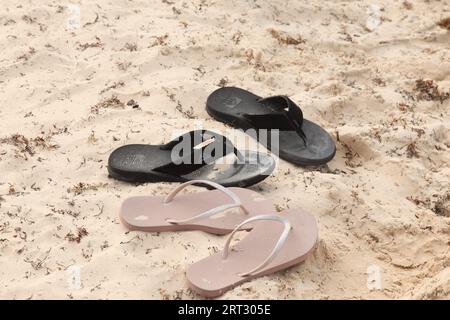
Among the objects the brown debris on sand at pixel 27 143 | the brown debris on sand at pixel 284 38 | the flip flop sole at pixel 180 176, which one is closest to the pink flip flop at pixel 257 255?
the flip flop sole at pixel 180 176

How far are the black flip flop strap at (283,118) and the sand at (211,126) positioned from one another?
0.19 meters

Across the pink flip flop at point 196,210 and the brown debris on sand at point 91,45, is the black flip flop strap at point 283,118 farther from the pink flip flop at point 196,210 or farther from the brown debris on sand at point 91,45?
the brown debris on sand at point 91,45

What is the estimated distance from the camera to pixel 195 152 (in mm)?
2703

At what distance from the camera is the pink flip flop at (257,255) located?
2080mm

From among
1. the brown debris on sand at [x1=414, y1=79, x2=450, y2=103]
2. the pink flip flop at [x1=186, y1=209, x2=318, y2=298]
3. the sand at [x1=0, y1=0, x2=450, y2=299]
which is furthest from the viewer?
the brown debris on sand at [x1=414, y1=79, x2=450, y2=103]

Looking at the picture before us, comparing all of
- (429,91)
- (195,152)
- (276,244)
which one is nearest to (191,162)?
(195,152)

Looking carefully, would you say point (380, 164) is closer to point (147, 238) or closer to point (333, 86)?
point (333, 86)

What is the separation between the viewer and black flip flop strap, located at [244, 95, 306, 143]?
115 inches

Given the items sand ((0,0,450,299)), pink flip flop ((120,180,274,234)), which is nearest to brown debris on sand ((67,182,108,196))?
sand ((0,0,450,299))

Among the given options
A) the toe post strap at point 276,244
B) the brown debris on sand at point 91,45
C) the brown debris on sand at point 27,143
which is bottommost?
the brown debris on sand at point 27,143

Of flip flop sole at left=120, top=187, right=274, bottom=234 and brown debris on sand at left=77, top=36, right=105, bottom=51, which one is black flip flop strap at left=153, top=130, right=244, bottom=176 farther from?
brown debris on sand at left=77, top=36, right=105, bottom=51

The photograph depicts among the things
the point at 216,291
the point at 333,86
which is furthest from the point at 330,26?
the point at 216,291

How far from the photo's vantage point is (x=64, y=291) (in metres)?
2.04

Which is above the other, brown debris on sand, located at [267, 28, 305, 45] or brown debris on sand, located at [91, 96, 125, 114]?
brown debris on sand, located at [267, 28, 305, 45]
